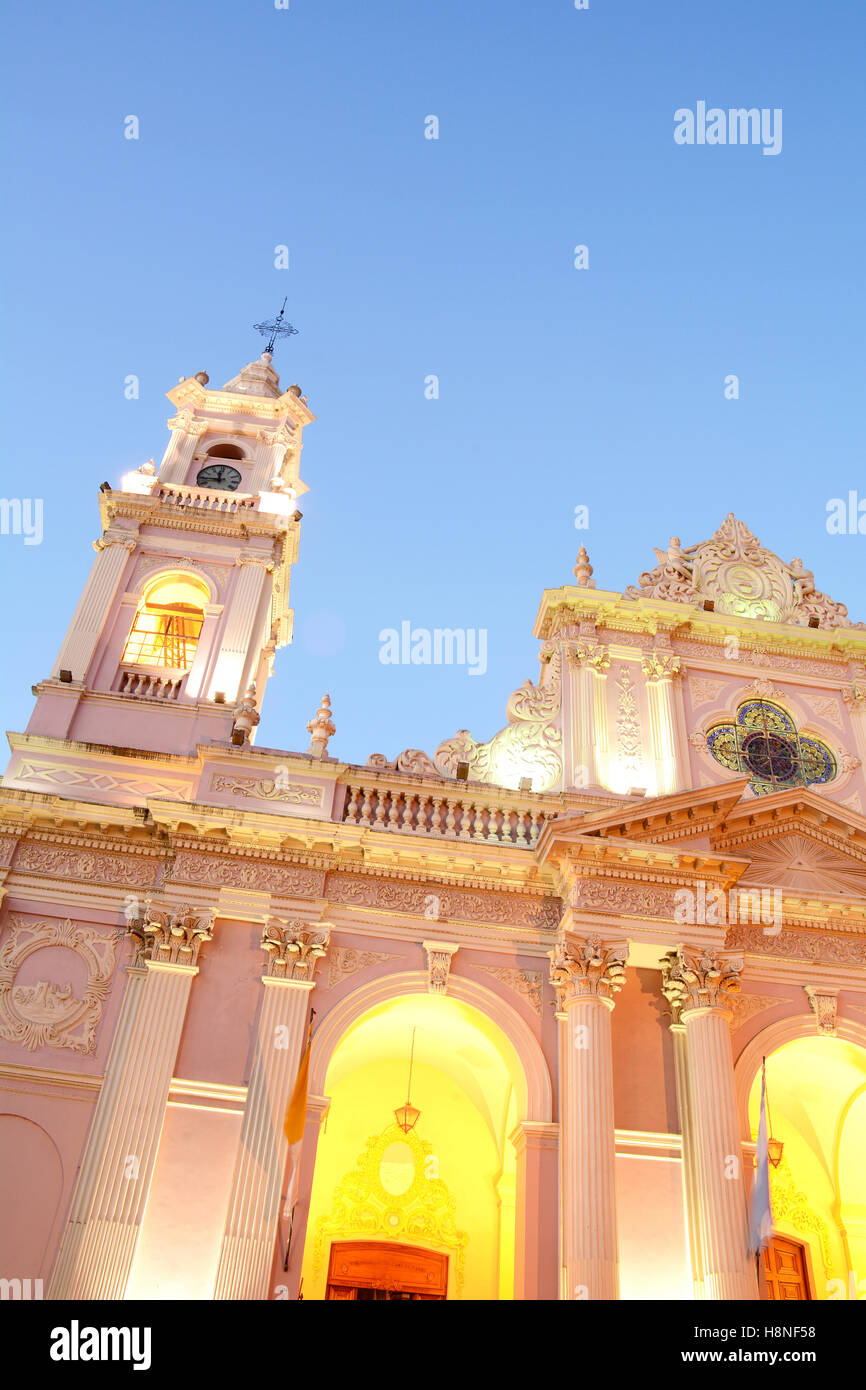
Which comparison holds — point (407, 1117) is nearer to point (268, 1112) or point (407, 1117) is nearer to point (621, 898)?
point (268, 1112)

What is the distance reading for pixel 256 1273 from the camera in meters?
12.2

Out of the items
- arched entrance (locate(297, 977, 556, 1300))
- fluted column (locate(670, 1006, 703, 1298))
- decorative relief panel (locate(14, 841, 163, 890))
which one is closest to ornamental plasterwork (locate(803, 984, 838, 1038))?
fluted column (locate(670, 1006, 703, 1298))

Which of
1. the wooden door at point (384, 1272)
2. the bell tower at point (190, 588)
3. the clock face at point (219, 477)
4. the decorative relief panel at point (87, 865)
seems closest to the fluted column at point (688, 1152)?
the wooden door at point (384, 1272)

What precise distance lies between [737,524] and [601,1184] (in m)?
12.9

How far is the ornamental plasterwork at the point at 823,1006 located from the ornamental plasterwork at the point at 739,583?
6924mm

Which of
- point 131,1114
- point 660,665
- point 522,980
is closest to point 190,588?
point 660,665

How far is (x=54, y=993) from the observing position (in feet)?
45.9

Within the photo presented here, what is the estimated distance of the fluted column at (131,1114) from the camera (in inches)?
475

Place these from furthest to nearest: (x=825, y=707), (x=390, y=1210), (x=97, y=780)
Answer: (x=825, y=707)
(x=390, y=1210)
(x=97, y=780)

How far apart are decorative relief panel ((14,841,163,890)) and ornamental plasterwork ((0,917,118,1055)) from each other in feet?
2.28

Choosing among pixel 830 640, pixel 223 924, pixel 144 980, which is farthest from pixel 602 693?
pixel 144 980

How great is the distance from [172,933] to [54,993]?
5.31 feet
